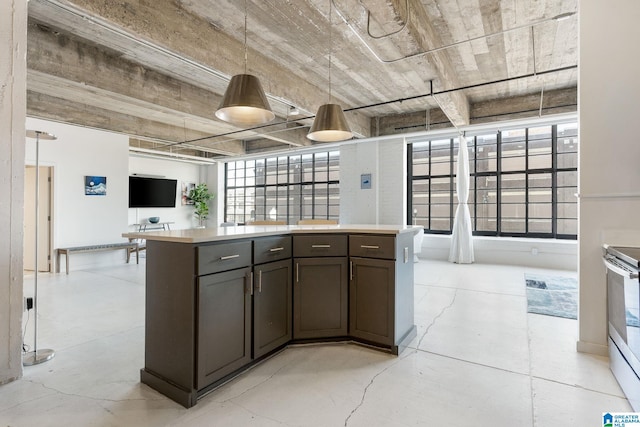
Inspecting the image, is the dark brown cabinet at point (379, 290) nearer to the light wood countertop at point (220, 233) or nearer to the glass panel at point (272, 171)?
the light wood countertop at point (220, 233)

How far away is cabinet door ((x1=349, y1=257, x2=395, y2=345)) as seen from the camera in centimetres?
248

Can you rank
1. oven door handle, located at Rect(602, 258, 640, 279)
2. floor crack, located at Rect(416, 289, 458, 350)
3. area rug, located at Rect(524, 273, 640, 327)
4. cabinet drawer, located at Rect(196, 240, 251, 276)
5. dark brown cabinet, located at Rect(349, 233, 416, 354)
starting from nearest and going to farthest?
oven door handle, located at Rect(602, 258, 640, 279) < cabinet drawer, located at Rect(196, 240, 251, 276) < dark brown cabinet, located at Rect(349, 233, 416, 354) < floor crack, located at Rect(416, 289, 458, 350) < area rug, located at Rect(524, 273, 640, 327)

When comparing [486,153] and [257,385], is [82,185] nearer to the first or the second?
[257,385]

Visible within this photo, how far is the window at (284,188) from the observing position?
9.02m

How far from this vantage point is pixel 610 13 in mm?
2428

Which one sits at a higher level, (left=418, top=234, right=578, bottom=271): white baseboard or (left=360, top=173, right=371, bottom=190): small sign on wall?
(left=360, top=173, right=371, bottom=190): small sign on wall

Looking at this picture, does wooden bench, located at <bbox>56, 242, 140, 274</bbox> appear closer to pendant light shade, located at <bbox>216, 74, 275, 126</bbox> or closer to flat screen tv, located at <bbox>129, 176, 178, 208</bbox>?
flat screen tv, located at <bbox>129, 176, 178, 208</bbox>

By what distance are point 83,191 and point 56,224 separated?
782 millimetres

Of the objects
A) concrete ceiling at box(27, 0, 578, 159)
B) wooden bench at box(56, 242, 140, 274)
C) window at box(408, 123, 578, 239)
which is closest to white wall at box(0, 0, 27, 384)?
concrete ceiling at box(27, 0, 578, 159)

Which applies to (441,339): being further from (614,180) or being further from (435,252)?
(435,252)

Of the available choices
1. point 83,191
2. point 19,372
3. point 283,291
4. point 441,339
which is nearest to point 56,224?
point 83,191

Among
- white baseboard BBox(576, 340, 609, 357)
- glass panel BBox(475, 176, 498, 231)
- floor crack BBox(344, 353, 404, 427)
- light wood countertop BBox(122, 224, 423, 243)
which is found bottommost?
Result: floor crack BBox(344, 353, 404, 427)

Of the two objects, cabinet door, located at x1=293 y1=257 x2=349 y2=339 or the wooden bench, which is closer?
cabinet door, located at x1=293 y1=257 x2=349 y2=339

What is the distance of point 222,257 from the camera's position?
1.99 metres
